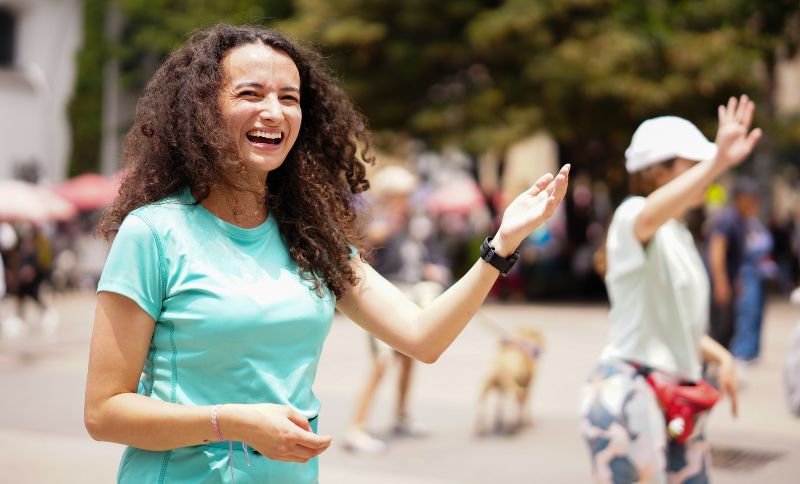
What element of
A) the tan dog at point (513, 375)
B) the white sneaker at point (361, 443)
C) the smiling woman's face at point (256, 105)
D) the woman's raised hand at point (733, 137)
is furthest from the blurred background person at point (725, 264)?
the smiling woman's face at point (256, 105)

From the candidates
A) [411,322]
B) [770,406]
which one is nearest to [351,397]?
[770,406]

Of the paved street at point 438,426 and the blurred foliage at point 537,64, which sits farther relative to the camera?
the blurred foliage at point 537,64

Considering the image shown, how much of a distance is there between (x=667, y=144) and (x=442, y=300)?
1568 millimetres

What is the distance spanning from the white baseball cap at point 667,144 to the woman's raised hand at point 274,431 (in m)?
2.08

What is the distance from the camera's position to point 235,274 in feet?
6.86

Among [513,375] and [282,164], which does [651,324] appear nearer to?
[282,164]

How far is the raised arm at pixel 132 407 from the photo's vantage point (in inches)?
74.7

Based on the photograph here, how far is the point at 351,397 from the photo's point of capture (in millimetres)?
8719

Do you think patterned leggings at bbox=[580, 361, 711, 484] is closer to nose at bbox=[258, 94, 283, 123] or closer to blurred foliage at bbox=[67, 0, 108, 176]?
nose at bbox=[258, 94, 283, 123]

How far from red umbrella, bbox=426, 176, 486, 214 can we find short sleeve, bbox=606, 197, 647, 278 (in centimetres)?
1931

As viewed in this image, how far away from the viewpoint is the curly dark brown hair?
218cm

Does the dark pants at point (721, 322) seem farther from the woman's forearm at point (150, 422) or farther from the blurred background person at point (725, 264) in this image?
the woman's forearm at point (150, 422)

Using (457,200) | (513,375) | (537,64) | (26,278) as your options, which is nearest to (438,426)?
(513,375)

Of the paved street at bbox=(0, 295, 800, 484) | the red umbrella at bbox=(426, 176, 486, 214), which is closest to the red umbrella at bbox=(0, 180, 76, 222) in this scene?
the paved street at bbox=(0, 295, 800, 484)
